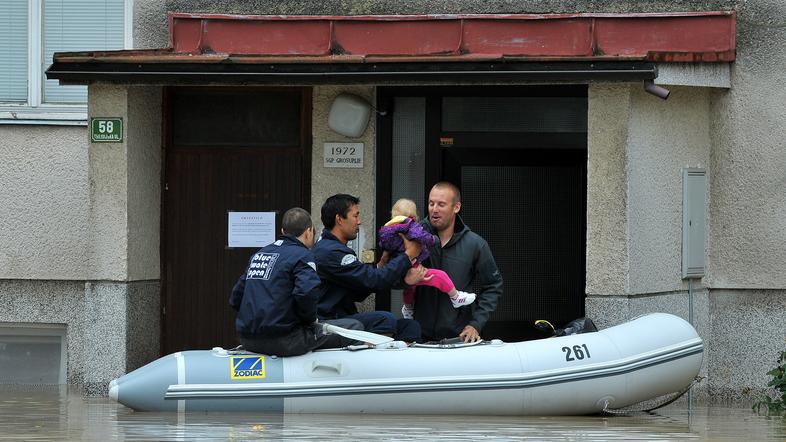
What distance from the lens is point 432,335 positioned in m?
12.1

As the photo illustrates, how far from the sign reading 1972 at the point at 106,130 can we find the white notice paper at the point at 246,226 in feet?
4.10

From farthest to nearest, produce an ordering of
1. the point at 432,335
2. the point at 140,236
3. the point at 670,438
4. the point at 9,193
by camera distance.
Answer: the point at 9,193 < the point at 140,236 < the point at 432,335 < the point at 670,438

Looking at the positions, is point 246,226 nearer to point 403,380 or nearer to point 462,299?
point 462,299

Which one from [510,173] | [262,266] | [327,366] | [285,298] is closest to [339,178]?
[510,173]

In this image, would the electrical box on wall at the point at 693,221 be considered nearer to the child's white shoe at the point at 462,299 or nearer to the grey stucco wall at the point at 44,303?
the child's white shoe at the point at 462,299

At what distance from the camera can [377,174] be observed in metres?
13.8

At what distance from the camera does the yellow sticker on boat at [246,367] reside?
11125 millimetres

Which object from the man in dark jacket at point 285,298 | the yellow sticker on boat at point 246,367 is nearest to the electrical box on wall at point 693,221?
the man in dark jacket at point 285,298

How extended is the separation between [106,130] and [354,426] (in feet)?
13.2

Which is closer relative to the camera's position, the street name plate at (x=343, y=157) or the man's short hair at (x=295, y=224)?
the man's short hair at (x=295, y=224)

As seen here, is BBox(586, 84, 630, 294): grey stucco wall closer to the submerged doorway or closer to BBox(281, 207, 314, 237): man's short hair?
the submerged doorway

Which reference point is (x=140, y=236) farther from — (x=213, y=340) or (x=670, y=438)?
(x=670, y=438)

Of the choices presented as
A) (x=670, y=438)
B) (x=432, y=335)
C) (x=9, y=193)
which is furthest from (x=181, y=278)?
(x=670, y=438)

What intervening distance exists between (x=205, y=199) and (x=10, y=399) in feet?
7.73
